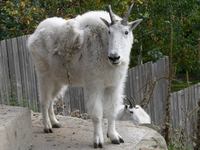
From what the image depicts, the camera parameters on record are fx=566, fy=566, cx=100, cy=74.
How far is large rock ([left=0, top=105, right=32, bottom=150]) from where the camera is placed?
200 inches

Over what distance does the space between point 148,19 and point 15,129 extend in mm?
7031

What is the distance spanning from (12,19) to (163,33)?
326 cm

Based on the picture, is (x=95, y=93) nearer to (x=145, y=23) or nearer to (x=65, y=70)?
(x=65, y=70)

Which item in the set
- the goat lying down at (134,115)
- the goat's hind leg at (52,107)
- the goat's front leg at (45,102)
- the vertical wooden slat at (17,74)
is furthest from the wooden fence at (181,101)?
the goat's front leg at (45,102)

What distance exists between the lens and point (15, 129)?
539 centimetres

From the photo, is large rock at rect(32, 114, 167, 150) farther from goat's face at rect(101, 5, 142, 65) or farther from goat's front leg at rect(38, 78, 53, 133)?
goat's face at rect(101, 5, 142, 65)

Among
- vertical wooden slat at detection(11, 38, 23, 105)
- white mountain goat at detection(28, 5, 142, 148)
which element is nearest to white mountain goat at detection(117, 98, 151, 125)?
vertical wooden slat at detection(11, 38, 23, 105)

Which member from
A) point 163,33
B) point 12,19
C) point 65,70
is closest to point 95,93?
point 65,70

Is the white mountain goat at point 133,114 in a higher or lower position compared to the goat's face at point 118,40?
lower

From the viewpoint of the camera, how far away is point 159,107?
10195 millimetres

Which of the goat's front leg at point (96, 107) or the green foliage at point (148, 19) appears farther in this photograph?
the green foliage at point (148, 19)

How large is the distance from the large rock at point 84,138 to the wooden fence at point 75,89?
2.28 meters

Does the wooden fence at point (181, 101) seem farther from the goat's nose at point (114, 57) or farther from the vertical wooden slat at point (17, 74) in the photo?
the goat's nose at point (114, 57)

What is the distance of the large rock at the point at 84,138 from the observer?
6.00 m
